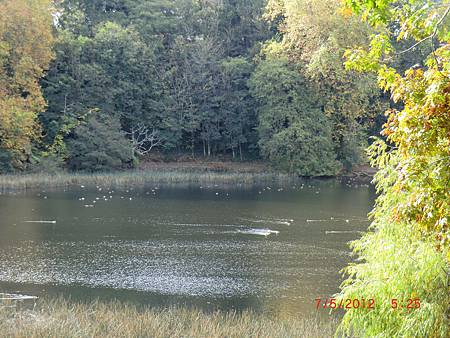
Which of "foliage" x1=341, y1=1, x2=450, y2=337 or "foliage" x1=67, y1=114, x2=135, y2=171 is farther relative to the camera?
"foliage" x1=67, y1=114, x2=135, y2=171

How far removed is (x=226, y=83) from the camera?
141 ft

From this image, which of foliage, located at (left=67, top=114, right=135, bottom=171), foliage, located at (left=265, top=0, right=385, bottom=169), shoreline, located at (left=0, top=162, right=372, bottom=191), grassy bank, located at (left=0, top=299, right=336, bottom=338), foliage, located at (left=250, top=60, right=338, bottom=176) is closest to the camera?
grassy bank, located at (left=0, top=299, right=336, bottom=338)

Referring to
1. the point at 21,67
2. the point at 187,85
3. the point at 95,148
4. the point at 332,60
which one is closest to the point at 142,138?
the point at 187,85

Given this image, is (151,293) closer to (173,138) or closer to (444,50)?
(444,50)

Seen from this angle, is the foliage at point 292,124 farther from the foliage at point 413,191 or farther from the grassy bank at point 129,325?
the foliage at point 413,191

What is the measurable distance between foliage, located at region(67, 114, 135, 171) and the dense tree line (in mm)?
85

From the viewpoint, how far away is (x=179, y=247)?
17469mm

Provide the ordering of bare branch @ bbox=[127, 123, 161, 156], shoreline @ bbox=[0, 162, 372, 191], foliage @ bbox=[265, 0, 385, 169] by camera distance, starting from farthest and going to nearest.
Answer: bare branch @ bbox=[127, 123, 161, 156] → foliage @ bbox=[265, 0, 385, 169] → shoreline @ bbox=[0, 162, 372, 191]

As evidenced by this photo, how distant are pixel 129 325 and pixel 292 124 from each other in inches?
1190

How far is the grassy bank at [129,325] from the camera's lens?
892 centimetres

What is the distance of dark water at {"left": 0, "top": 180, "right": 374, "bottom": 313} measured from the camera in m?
13.1

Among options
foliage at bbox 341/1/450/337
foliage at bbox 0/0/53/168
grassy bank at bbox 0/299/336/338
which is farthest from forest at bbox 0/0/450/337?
foliage at bbox 341/1/450/337
